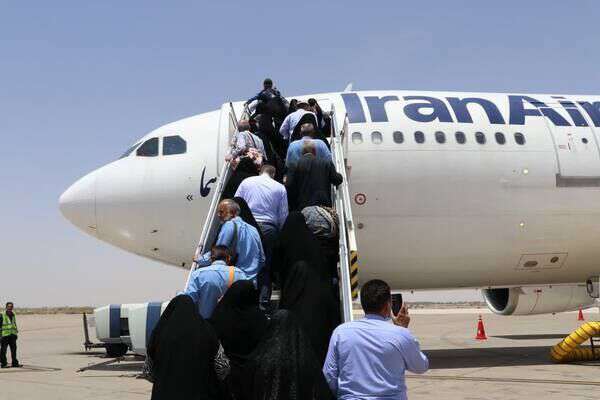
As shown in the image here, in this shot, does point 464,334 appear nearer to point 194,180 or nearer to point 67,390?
point 194,180

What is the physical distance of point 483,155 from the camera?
628 inches

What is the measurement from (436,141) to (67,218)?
7787 millimetres

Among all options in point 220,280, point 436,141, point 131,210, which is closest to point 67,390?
point 131,210

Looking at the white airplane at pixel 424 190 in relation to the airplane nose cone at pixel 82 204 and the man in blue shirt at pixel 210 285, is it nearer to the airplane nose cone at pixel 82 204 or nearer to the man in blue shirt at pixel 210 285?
the airplane nose cone at pixel 82 204

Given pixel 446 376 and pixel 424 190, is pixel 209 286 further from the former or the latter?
pixel 424 190

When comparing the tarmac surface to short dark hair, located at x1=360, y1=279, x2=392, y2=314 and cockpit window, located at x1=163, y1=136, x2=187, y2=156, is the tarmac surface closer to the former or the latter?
cockpit window, located at x1=163, y1=136, x2=187, y2=156

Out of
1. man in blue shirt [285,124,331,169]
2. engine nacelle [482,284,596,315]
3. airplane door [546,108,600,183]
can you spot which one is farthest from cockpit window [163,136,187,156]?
engine nacelle [482,284,596,315]

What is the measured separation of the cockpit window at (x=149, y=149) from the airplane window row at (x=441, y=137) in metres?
4.20

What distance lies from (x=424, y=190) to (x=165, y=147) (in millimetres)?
5430

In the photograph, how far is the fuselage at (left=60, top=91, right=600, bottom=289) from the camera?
15.6 meters

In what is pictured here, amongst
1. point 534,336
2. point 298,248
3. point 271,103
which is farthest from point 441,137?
point 534,336

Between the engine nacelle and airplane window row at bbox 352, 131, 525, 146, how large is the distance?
12.8 feet

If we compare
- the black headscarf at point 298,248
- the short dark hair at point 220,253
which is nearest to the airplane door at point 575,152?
the black headscarf at point 298,248

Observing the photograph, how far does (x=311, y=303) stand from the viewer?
6.84 meters
